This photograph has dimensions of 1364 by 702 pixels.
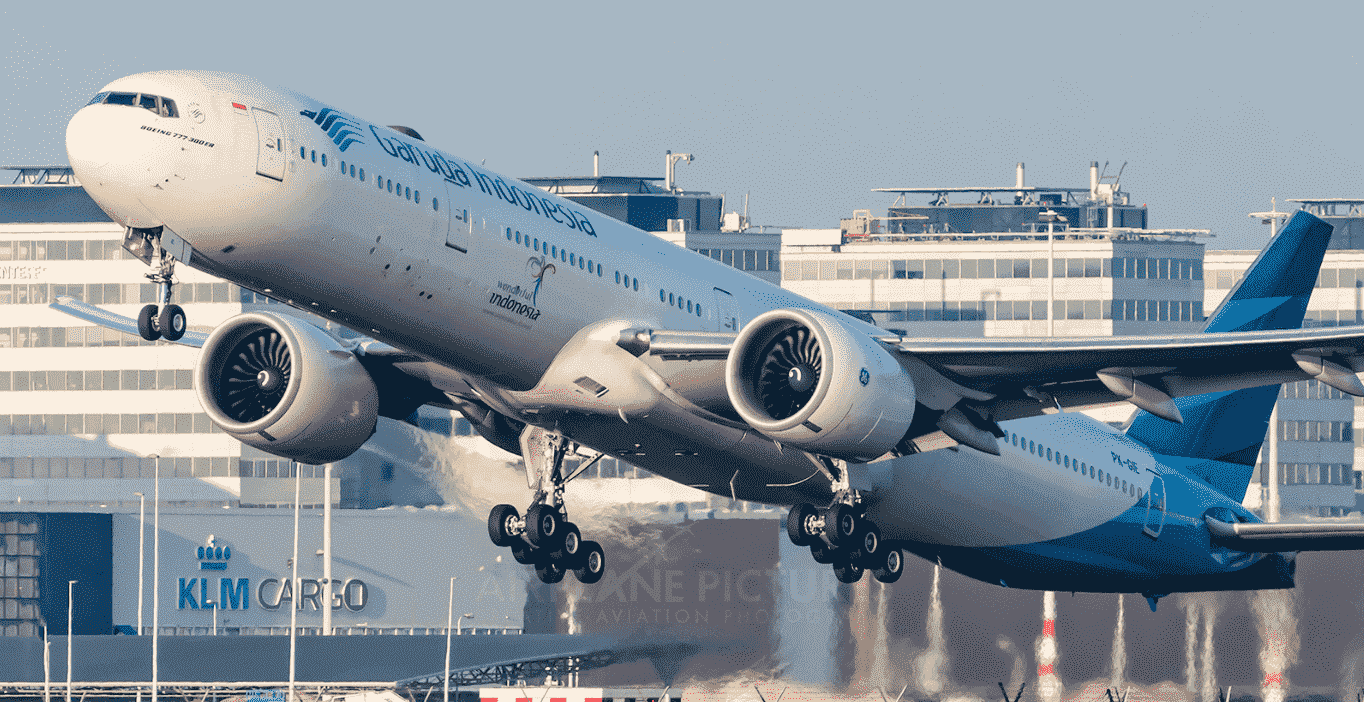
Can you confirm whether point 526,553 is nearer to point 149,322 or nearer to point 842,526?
point 842,526

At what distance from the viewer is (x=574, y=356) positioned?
3428cm

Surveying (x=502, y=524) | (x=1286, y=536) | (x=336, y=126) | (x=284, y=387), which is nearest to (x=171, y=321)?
(x=336, y=126)

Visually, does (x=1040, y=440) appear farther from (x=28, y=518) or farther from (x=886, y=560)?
(x=28, y=518)

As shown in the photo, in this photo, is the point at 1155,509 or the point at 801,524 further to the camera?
the point at 1155,509

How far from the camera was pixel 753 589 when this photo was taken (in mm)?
60094

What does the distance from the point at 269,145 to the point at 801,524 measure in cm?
1296

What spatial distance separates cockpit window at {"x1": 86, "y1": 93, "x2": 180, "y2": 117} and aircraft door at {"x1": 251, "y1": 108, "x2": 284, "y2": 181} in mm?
1156

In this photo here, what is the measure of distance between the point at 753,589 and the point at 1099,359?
85.3 ft

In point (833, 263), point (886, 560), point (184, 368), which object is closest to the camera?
point (886, 560)

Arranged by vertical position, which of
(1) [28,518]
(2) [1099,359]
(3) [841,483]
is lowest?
(1) [28,518]

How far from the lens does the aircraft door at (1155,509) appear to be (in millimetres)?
44594

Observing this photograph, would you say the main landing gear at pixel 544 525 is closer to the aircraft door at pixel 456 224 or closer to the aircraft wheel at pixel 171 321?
the aircraft door at pixel 456 224

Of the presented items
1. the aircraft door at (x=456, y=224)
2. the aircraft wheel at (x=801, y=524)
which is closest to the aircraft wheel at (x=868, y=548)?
the aircraft wheel at (x=801, y=524)

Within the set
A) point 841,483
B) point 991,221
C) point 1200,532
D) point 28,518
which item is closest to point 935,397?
point 841,483
